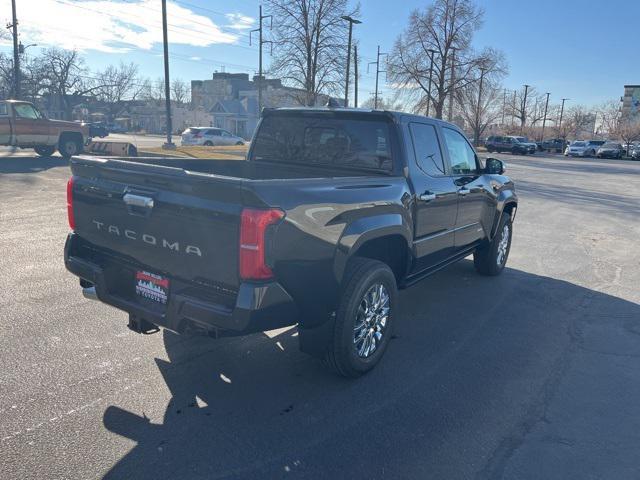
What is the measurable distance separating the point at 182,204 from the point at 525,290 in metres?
4.72

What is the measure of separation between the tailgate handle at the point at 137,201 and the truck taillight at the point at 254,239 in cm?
69

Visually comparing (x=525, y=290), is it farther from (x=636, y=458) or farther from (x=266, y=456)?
(x=266, y=456)

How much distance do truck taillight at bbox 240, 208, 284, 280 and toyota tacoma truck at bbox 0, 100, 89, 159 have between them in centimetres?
1844

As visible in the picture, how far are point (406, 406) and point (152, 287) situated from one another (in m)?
1.87

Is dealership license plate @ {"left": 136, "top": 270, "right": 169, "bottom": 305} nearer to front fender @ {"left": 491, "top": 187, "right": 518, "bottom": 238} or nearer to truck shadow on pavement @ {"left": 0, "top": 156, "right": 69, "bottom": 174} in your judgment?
front fender @ {"left": 491, "top": 187, "right": 518, "bottom": 238}

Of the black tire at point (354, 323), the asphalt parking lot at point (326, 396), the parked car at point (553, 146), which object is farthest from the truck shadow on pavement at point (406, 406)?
the parked car at point (553, 146)

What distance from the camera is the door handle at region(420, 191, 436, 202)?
4.45 metres

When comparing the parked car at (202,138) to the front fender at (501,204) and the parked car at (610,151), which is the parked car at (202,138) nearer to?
the front fender at (501,204)

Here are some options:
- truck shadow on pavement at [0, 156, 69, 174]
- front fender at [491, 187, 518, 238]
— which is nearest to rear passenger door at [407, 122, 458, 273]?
front fender at [491, 187, 518, 238]

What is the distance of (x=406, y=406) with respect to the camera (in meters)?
3.46

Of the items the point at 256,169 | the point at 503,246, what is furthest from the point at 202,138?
the point at 256,169

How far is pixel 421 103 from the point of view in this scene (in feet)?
142

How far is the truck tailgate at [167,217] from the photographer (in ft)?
9.46

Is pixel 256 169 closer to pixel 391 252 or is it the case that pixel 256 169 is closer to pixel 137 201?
pixel 391 252
